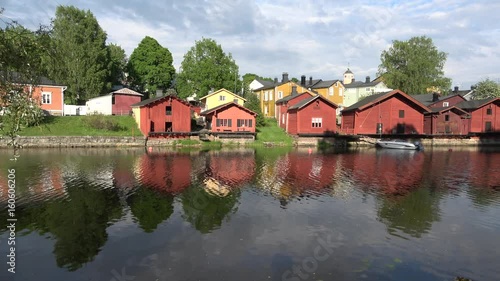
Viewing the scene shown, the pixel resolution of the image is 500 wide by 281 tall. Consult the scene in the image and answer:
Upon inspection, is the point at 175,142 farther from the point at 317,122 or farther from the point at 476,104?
the point at 476,104

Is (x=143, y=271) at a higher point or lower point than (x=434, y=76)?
lower

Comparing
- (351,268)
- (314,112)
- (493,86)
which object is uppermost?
(493,86)

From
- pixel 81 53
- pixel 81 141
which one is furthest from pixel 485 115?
pixel 81 53

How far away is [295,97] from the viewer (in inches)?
2432

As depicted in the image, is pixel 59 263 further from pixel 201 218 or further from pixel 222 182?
pixel 222 182

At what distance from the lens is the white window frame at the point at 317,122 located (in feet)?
181

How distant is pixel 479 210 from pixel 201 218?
48.0 ft

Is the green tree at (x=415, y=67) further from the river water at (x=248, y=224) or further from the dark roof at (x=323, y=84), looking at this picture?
the river water at (x=248, y=224)

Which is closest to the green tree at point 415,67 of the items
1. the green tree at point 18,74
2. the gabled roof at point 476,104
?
the gabled roof at point 476,104

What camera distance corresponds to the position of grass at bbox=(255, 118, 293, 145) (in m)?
52.3

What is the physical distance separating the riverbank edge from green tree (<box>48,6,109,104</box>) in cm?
1691

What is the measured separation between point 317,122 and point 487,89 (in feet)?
158

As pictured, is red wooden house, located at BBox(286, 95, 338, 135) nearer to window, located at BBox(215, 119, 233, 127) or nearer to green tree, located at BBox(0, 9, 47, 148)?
window, located at BBox(215, 119, 233, 127)

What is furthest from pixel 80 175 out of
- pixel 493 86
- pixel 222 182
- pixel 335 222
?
pixel 493 86
